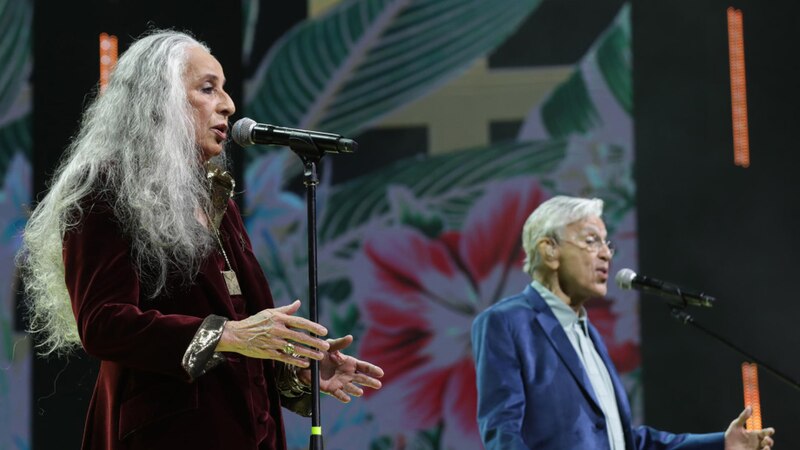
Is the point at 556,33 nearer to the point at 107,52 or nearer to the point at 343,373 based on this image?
the point at 107,52

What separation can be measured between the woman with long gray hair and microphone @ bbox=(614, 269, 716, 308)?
→ 64.7 inches

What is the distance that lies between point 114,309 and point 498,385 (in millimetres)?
1764

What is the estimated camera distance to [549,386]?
348 centimetres

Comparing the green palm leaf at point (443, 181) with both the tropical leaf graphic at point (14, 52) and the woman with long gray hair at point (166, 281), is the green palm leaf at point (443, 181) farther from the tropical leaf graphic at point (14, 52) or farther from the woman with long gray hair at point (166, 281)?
the woman with long gray hair at point (166, 281)

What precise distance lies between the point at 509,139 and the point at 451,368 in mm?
1083

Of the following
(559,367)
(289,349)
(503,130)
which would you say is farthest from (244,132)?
(503,130)

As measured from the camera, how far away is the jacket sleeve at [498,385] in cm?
334

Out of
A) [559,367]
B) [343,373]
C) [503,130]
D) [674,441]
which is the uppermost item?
[503,130]

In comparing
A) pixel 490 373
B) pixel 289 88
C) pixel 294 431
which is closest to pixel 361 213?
pixel 289 88

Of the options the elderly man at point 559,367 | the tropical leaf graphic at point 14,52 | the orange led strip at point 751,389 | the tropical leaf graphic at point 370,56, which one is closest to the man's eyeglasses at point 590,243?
the elderly man at point 559,367

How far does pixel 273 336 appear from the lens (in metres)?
1.86

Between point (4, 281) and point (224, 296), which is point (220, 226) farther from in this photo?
point (4, 281)

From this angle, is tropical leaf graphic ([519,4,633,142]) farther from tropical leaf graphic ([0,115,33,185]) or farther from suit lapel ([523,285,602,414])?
tropical leaf graphic ([0,115,33,185])

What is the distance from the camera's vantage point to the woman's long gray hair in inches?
81.1
